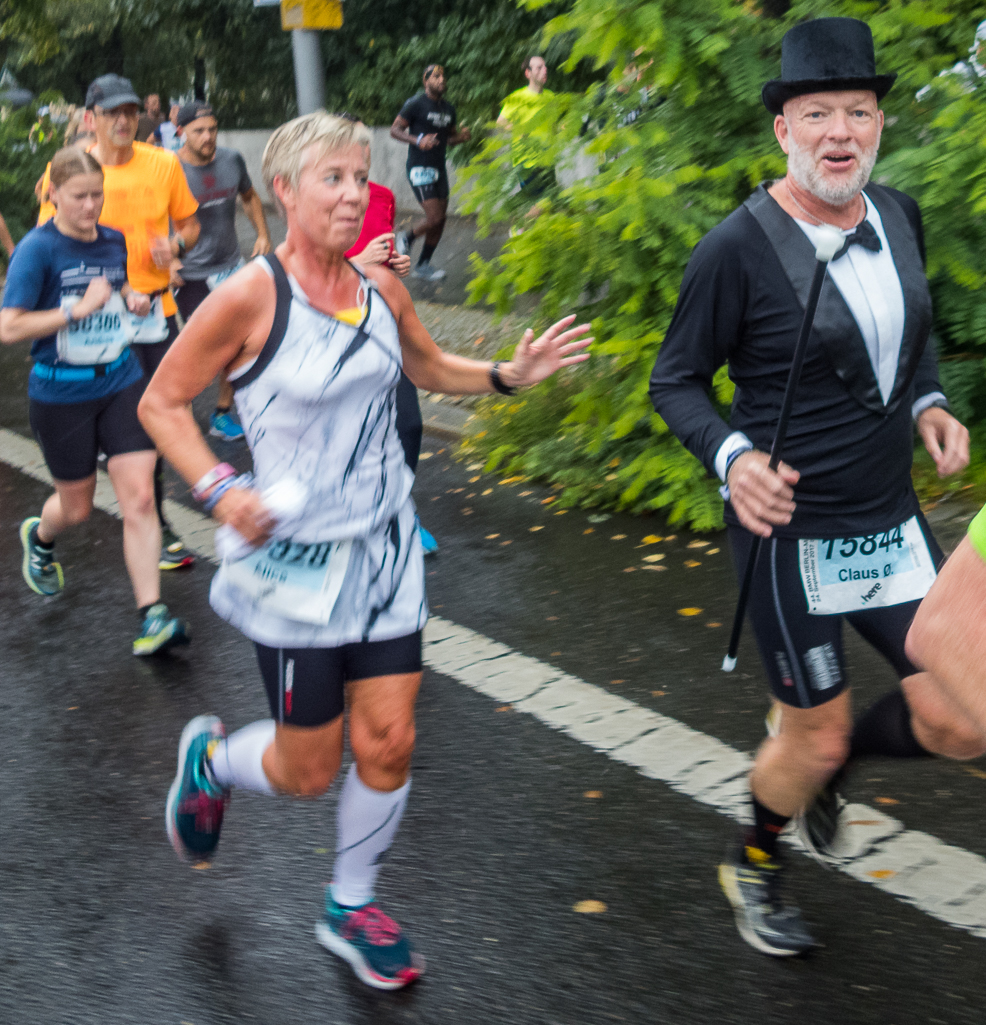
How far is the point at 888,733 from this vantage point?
2986 millimetres

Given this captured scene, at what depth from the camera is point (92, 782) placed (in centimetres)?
450

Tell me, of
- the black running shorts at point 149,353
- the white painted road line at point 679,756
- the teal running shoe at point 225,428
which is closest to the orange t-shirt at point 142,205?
the black running shorts at point 149,353

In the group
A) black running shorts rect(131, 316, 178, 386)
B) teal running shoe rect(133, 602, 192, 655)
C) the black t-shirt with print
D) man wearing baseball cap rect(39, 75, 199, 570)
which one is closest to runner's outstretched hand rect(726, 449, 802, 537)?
teal running shoe rect(133, 602, 192, 655)

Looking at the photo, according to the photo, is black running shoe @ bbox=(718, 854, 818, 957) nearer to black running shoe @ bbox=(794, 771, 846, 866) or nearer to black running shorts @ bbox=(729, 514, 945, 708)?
black running shoe @ bbox=(794, 771, 846, 866)

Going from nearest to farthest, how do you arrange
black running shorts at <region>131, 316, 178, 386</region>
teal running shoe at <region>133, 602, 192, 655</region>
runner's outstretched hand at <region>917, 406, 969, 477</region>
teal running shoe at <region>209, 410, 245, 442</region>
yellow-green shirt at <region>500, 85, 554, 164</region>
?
runner's outstretched hand at <region>917, 406, 969, 477</region>
teal running shoe at <region>133, 602, 192, 655</region>
black running shorts at <region>131, 316, 178, 386</region>
yellow-green shirt at <region>500, 85, 554, 164</region>
teal running shoe at <region>209, 410, 245, 442</region>

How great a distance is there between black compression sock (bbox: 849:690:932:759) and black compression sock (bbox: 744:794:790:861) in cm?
27

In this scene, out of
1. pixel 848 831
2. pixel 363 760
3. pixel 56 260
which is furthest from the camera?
pixel 56 260

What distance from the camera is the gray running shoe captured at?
13703 mm

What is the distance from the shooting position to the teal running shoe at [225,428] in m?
9.05

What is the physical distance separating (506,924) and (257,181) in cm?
2365

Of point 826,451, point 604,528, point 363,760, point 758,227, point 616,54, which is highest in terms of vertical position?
point 616,54

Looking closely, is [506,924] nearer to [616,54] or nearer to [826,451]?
[826,451]

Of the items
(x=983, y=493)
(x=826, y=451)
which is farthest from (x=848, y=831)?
(x=983, y=493)

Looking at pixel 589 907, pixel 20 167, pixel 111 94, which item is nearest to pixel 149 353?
pixel 111 94
